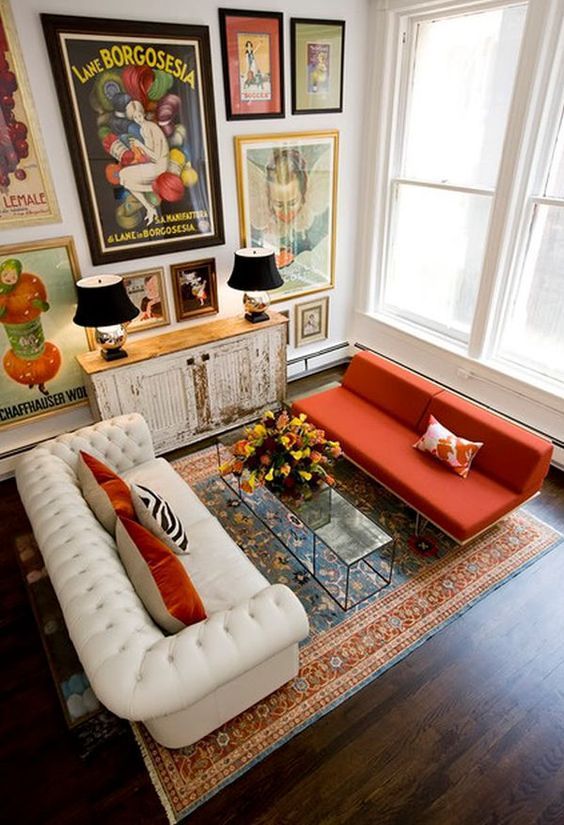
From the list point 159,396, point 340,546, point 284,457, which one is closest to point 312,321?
point 159,396

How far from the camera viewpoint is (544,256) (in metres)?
3.65

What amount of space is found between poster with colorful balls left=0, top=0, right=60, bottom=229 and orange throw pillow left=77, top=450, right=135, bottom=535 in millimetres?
1625

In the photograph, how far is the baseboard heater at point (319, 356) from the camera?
16.4ft

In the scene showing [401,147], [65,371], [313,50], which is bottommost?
[65,371]

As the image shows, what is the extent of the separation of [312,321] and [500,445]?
2.29 metres

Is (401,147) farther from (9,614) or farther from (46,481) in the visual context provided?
(9,614)

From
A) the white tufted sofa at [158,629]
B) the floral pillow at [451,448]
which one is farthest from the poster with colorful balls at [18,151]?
the floral pillow at [451,448]

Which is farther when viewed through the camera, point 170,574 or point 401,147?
point 401,147

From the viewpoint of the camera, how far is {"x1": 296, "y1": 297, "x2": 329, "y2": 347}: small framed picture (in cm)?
483

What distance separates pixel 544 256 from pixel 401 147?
162cm

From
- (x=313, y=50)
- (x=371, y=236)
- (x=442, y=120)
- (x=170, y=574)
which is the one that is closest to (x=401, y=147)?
(x=442, y=120)

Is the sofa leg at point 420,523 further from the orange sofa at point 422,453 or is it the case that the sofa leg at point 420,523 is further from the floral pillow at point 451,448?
the floral pillow at point 451,448

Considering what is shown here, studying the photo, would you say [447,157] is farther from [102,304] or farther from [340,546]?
[340,546]

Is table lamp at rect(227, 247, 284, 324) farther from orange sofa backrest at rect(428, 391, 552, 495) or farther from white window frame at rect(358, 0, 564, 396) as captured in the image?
orange sofa backrest at rect(428, 391, 552, 495)
